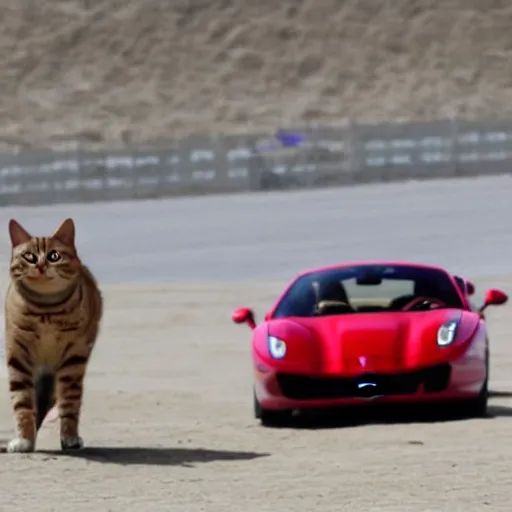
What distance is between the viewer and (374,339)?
38.1 feet

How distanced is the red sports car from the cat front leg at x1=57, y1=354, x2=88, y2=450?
1.94 m

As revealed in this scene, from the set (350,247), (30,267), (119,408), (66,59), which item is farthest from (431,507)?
(66,59)

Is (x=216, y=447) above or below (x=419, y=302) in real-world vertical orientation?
below

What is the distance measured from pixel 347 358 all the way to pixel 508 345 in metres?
6.31

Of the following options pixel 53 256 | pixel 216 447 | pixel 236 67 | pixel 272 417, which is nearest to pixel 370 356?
pixel 272 417

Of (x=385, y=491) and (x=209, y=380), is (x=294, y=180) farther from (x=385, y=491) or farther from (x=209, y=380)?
(x=385, y=491)

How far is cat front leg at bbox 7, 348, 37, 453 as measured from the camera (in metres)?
9.83

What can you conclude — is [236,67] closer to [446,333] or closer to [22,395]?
[446,333]

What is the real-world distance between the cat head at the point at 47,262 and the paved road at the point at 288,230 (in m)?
15.7

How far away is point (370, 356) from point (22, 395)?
2538mm

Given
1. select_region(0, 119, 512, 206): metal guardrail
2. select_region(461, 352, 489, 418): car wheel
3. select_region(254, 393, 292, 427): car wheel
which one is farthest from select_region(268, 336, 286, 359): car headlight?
select_region(0, 119, 512, 206): metal guardrail

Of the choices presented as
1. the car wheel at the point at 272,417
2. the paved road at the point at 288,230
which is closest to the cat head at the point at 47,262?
the car wheel at the point at 272,417

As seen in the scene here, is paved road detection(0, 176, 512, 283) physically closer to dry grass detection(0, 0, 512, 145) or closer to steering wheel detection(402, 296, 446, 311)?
steering wheel detection(402, 296, 446, 311)

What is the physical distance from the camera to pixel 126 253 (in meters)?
30.5
